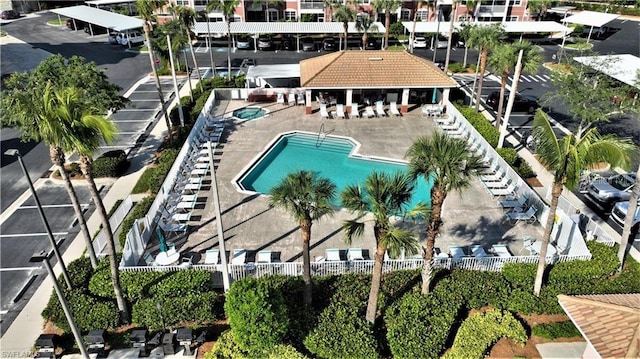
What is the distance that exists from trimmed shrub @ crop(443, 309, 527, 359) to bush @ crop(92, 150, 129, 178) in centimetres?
2115

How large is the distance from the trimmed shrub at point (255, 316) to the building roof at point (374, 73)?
21.3m

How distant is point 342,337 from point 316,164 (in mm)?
14924

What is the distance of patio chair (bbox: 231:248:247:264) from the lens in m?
19.0

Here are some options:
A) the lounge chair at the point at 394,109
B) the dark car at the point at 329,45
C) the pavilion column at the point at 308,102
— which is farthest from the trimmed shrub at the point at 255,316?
the dark car at the point at 329,45

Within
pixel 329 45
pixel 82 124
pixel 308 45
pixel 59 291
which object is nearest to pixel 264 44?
pixel 308 45

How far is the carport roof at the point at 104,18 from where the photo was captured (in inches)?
2166

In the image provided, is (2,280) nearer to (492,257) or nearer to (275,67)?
(492,257)

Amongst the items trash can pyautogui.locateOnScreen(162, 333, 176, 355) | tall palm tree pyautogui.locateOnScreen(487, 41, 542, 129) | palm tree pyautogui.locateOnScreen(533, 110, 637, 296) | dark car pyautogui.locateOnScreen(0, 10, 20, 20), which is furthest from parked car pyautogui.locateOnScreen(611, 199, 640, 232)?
dark car pyautogui.locateOnScreen(0, 10, 20, 20)

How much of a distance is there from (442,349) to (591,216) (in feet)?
43.4

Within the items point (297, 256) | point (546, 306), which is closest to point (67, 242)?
point (297, 256)

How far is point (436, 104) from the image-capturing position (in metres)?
36.6

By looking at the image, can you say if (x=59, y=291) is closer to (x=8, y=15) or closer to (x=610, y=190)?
(x=610, y=190)

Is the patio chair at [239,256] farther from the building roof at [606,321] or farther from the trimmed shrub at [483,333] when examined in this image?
the building roof at [606,321]

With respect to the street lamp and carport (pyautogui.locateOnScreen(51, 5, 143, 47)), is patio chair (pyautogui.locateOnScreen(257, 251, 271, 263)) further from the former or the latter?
carport (pyautogui.locateOnScreen(51, 5, 143, 47))
